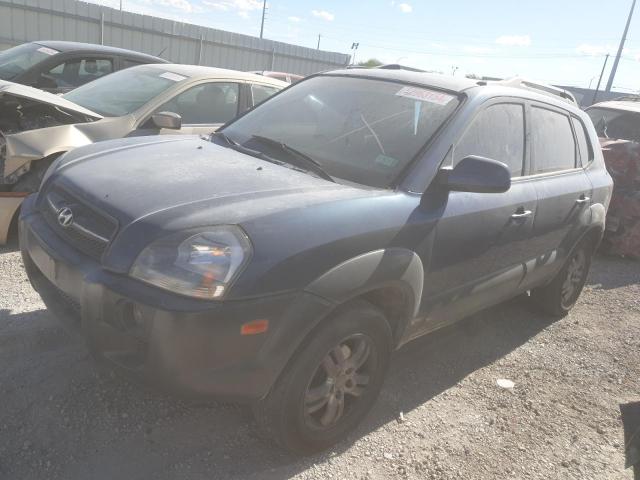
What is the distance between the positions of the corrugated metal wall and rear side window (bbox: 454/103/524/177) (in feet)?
60.0

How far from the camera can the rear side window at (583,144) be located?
419cm

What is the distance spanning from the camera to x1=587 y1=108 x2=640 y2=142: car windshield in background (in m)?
8.59

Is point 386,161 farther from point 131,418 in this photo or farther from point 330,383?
point 131,418

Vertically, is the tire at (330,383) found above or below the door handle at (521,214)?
below

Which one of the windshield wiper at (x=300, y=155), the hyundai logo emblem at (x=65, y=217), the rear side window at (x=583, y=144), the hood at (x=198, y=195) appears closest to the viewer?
the hood at (x=198, y=195)

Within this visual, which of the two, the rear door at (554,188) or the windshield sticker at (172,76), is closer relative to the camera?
the rear door at (554,188)

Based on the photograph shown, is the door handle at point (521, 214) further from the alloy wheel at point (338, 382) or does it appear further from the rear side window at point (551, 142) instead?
the alloy wheel at point (338, 382)

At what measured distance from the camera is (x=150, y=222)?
2.08 metres

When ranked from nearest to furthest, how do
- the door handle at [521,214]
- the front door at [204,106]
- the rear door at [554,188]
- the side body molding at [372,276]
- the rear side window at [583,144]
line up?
1. the side body molding at [372,276]
2. the door handle at [521,214]
3. the rear door at [554,188]
4. the rear side window at [583,144]
5. the front door at [204,106]

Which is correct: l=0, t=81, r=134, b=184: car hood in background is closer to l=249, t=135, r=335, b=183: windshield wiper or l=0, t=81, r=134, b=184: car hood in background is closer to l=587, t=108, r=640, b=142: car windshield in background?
l=249, t=135, r=335, b=183: windshield wiper

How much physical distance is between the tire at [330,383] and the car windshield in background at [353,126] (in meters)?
0.71

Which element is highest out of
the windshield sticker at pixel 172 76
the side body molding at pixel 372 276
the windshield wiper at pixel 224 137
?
the windshield sticker at pixel 172 76

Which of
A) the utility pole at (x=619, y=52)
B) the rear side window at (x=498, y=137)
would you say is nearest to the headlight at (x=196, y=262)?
the rear side window at (x=498, y=137)

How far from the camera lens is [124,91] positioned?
17.5ft
